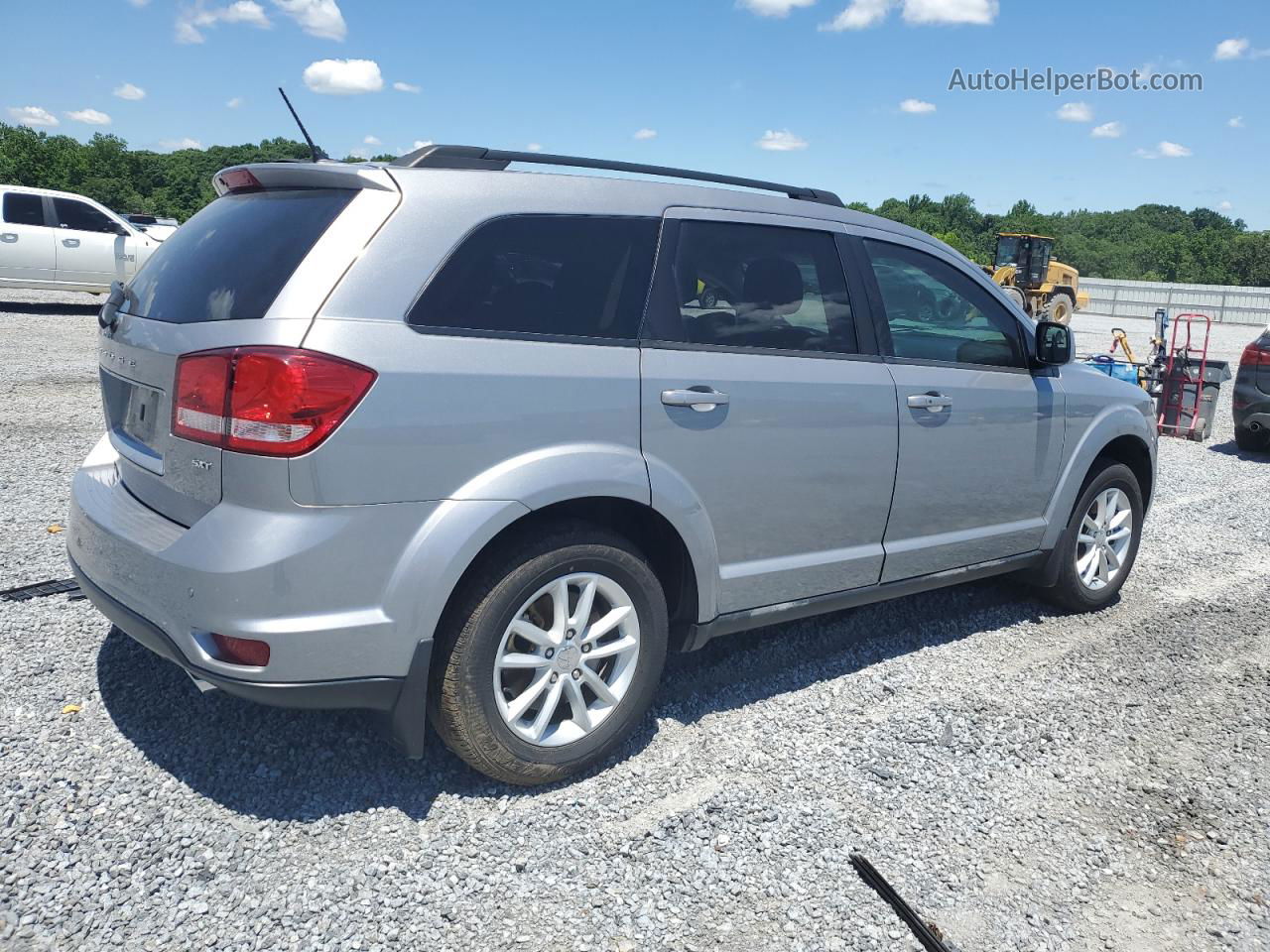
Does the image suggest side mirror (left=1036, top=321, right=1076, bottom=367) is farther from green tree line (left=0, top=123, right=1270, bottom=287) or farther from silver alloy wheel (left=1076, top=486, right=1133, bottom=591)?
green tree line (left=0, top=123, right=1270, bottom=287)

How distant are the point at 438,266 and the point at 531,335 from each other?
1.12 feet

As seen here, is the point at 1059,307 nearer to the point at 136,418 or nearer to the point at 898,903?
the point at 898,903

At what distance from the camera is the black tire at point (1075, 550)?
5.07 metres

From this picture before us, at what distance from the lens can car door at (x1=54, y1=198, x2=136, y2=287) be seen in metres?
16.5

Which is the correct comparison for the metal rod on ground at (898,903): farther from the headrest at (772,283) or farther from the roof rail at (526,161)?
the roof rail at (526,161)

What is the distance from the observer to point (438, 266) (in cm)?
297

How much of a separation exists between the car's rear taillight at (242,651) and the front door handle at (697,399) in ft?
4.67

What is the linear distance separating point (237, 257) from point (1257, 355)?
34.0ft

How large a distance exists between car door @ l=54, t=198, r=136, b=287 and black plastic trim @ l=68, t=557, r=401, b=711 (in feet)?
51.4

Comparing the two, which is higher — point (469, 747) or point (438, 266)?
point (438, 266)

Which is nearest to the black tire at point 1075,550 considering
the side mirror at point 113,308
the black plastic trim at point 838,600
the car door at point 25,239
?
the black plastic trim at point 838,600

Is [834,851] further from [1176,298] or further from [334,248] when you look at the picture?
[1176,298]

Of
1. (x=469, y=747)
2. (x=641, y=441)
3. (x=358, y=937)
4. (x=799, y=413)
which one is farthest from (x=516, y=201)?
(x=358, y=937)

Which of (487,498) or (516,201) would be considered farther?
(516,201)
